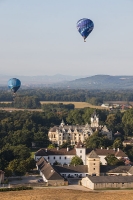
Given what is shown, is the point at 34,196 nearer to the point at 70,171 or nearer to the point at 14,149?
the point at 70,171

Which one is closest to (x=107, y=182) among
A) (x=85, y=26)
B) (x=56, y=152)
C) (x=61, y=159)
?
(x=61, y=159)

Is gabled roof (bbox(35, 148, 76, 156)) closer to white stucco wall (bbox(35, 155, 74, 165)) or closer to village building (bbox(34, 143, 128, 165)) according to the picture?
village building (bbox(34, 143, 128, 165))

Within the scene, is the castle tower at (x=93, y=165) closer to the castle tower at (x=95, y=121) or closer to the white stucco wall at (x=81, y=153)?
the white stucco wall at (x=81, y=153)

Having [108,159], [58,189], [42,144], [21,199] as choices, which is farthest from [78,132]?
[21,199]

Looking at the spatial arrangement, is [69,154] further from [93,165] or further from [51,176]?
[51,176]

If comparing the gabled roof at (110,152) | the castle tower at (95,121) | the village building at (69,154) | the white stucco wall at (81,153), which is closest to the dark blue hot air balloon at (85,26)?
the white stucco wall at (81,153)

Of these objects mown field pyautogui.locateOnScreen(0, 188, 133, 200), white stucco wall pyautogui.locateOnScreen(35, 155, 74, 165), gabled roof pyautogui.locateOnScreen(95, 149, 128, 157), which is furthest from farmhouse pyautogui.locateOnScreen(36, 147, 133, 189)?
gabled roof pyautogui.locateOnScreen(95, 149, 128, 157)
